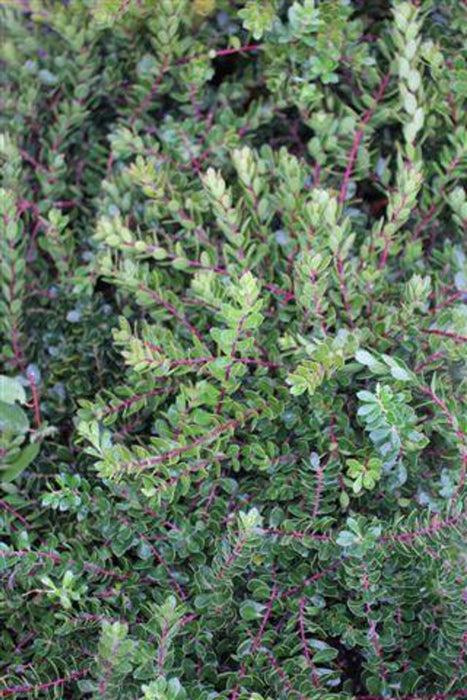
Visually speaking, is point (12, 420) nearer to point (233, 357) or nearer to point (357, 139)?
point (233, 357)

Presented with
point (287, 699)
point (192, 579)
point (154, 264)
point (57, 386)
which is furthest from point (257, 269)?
point (287, 699)

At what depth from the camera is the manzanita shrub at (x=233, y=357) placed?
49.7 inches

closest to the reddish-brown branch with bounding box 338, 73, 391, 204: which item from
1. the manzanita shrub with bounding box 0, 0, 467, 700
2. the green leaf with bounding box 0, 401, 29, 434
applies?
the manzanita shrub with bounding box 0, 0, 467, 700

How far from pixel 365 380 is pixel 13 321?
0.62 meters

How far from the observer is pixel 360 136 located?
1.58 metres

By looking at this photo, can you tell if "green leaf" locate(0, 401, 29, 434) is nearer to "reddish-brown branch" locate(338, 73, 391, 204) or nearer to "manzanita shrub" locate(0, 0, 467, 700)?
"manzanita shrub" locate(0, 0, 467, 700)

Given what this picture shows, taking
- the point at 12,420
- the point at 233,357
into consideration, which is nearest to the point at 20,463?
the point at 12,420

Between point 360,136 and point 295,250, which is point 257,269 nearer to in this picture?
point 295,250

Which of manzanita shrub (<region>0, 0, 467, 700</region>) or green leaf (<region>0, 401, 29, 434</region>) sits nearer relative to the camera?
manzanita shrub (<region>0, 0, 467, 700</region>)

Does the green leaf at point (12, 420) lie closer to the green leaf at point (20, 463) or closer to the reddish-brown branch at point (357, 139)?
the green leaf at point (20, 463)

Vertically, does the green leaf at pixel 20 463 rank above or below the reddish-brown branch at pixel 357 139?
below

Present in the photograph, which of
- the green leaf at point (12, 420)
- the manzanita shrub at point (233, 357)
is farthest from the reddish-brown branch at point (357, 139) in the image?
the green leaf at point (12, 420)

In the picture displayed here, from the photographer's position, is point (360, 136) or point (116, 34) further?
point (116, 34)

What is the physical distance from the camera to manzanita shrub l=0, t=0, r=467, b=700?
126cm
